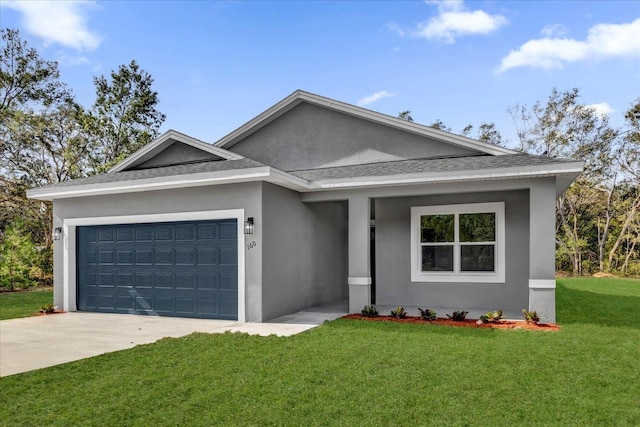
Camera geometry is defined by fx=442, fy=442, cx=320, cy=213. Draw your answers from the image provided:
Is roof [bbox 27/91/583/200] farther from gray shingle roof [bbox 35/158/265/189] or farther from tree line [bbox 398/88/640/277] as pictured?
tree line [bbox 398/88/640/277]

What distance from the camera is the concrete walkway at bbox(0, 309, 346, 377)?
21.3 ft

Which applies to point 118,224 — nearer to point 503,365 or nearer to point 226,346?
point 226,346

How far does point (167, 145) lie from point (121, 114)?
11.6 m

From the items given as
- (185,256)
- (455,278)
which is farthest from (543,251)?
(185,256)

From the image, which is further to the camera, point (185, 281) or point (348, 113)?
point (348, 113)

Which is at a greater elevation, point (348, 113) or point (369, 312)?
point (348, 113)

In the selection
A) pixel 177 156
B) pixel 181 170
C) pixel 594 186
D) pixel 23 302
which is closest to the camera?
pixel 181 170

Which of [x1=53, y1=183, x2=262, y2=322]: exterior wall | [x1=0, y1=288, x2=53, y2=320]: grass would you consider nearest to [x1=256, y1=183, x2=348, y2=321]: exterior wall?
[x1=53, y1=183, x2=262, y2=322]: exterior wall

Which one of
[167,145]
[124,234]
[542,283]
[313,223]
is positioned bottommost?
[542,283]

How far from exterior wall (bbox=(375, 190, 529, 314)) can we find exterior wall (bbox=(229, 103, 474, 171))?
1.33 meters

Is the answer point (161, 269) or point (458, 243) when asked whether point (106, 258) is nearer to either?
point (161, 269)

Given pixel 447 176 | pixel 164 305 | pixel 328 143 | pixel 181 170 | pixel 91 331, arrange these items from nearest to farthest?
1. pixel 91 331
2. pixel 447 176
3. pixel 164 305
4. pixel 181 170
5. pixel 328 143

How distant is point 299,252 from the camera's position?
35.3 ft

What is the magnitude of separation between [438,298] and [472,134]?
21.3m
